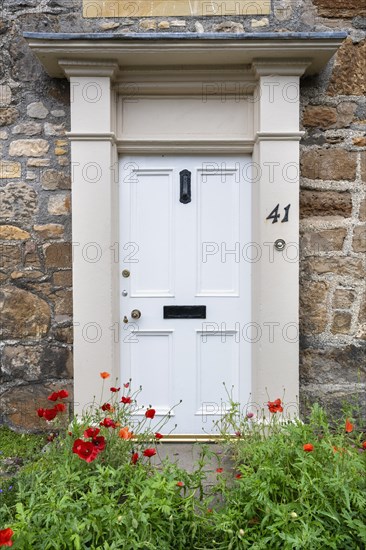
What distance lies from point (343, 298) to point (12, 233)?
2660 mm

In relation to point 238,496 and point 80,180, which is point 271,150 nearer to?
point 80,180

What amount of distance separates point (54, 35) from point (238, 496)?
10.4 feet

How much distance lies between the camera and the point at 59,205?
3.51m

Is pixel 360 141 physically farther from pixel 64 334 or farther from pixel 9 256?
pixel 9 256

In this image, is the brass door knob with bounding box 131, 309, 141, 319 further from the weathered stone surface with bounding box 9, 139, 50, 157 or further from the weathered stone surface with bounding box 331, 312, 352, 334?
the weathered stone surface with bounding box 331, 312, 352, 334

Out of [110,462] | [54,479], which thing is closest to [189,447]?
[110,462]

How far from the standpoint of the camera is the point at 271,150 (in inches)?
132

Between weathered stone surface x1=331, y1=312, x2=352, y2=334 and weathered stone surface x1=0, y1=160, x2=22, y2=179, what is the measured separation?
108 inches

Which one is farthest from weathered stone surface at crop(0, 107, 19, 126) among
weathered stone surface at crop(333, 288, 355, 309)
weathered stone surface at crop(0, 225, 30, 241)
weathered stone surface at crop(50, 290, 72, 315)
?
weathered stone surface at crop(333, 288, 355, 309)

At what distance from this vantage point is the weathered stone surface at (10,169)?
3502mm

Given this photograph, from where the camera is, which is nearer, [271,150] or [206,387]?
[271,150]

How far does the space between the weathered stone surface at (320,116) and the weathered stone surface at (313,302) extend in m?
1.24

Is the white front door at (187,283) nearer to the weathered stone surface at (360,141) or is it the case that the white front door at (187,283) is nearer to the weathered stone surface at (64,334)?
the weathered stone surface at (64,334)

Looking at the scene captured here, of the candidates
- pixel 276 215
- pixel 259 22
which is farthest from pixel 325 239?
pixel 259 22
